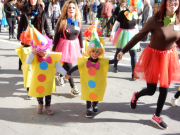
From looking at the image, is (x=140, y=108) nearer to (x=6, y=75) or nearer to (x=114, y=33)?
(x=114, y=33)

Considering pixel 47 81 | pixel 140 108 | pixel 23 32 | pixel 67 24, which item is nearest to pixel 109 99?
pixel 140 108

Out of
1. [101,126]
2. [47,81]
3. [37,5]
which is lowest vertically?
[101,126]

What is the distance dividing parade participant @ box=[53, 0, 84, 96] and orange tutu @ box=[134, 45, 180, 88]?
61.6 inches

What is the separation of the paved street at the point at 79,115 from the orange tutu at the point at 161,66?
0.74m

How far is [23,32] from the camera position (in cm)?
409

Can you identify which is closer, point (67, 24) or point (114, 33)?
point (67, 24)

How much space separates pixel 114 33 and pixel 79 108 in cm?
216

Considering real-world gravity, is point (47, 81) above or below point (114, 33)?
below

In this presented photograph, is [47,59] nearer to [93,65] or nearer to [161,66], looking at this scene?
[93,65]

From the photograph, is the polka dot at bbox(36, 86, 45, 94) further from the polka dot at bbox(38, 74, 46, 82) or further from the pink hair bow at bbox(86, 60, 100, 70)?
the pink hair bow at bbox(86, 60, 100, 70)

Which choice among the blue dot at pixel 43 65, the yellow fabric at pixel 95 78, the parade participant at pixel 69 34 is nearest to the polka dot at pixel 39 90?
the blue dot at pixel 43 65

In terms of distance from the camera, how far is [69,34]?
4227 mm

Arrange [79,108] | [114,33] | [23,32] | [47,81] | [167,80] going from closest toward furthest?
[167,80] → [47,81] → [79,108] → [23,32] → [114,33]

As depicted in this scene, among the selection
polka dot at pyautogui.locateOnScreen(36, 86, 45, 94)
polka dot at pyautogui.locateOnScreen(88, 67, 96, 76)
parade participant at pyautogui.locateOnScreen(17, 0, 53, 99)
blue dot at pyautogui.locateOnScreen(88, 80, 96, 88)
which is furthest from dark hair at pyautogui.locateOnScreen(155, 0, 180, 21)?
parade participant at pyautogui.locateOnScreen(17, 0, 53, 99)
